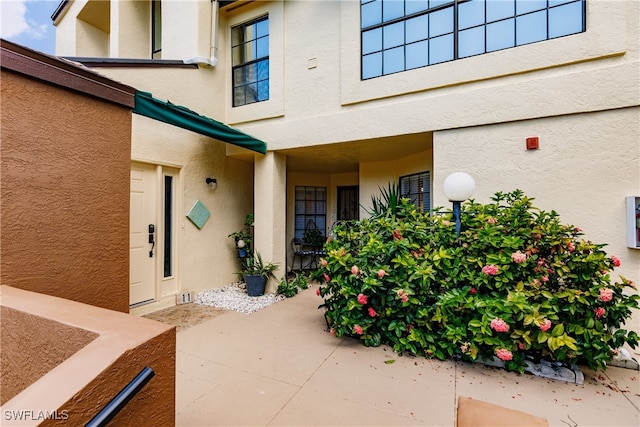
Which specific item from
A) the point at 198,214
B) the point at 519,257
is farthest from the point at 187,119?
the point at 519,257

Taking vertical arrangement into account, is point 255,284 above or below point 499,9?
below

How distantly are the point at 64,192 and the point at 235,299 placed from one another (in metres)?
3.38

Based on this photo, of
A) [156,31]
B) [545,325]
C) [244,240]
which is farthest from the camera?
[156,31]

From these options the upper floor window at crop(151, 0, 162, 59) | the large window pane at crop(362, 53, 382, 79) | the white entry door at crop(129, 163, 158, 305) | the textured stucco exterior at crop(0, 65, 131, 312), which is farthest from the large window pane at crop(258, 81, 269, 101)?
the textured stucco exterior at crop(0, 65, 131, 312)

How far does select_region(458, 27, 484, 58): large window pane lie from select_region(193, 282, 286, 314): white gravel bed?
191 inches

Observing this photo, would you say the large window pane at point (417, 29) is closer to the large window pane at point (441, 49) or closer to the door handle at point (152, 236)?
the large window pane at point (441, 49)

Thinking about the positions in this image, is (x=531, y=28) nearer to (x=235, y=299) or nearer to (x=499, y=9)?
(x=499, y=9)

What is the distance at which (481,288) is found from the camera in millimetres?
2971

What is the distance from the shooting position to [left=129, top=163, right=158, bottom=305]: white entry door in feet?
14.2

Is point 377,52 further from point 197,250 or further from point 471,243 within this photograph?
point 197,250

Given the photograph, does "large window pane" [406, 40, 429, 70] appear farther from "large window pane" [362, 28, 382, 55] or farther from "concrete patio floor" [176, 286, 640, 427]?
"concrete patio floor" [176, 286, 640, 427]

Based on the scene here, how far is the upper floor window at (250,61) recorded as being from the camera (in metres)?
5.62

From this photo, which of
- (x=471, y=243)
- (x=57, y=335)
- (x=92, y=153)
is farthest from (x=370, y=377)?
(x=92, y=153)

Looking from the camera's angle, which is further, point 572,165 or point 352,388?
point 572,165
